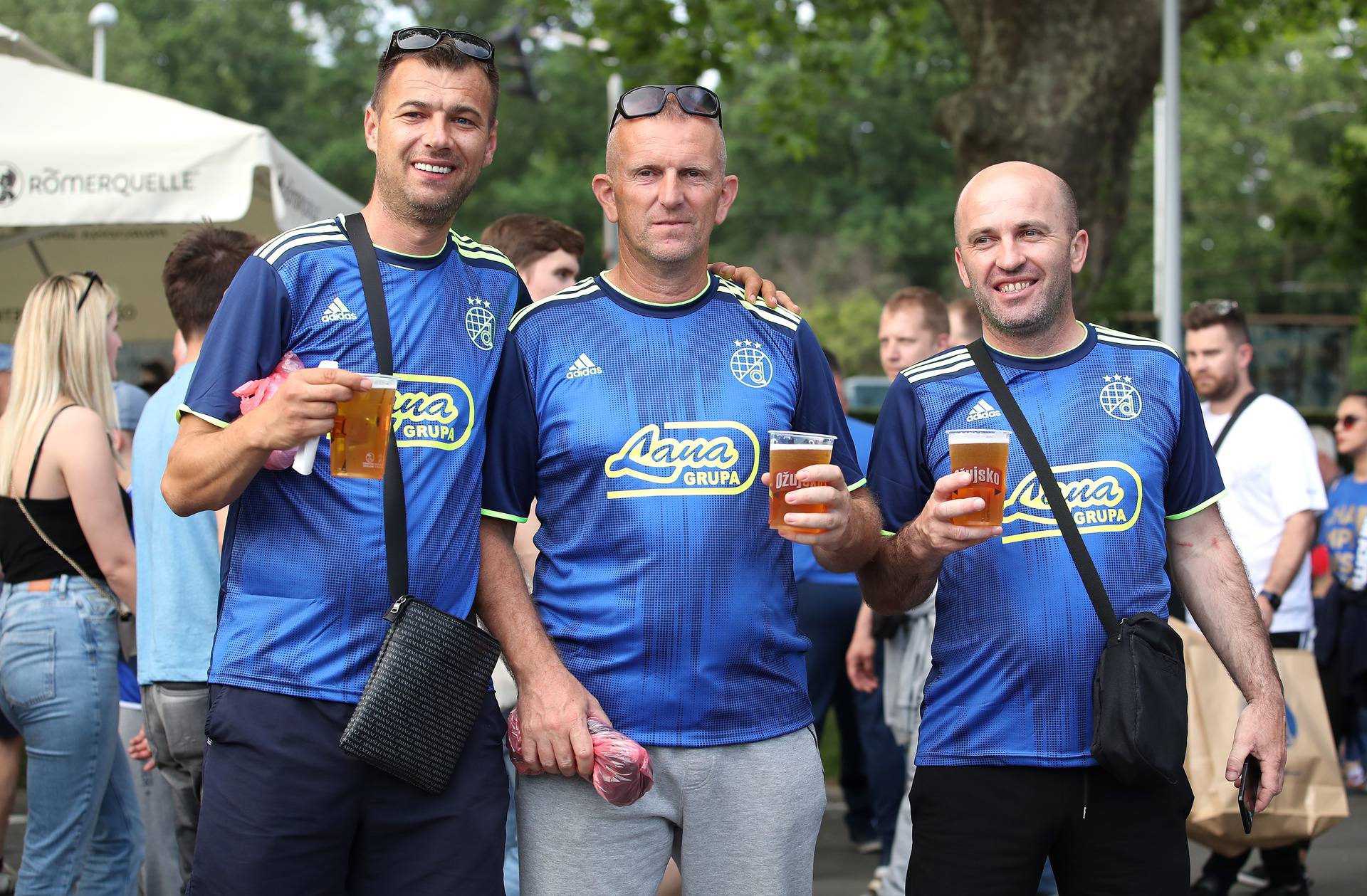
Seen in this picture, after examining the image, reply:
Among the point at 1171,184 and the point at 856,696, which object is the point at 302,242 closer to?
the point at 856,696

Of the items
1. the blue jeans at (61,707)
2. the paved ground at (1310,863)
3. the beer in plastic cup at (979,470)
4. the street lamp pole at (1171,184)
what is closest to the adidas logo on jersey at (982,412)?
the beer in plastic cup at (979,470)

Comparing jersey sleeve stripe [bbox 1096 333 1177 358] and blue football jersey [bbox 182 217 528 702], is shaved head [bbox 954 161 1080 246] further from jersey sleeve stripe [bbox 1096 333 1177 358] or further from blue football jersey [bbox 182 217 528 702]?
blue football jersey [bbox 182 217 528 702]

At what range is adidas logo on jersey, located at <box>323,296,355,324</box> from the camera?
281cm

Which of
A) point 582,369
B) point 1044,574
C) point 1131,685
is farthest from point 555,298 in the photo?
point 1131,685

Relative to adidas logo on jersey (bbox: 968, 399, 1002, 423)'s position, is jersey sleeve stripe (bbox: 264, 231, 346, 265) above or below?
above

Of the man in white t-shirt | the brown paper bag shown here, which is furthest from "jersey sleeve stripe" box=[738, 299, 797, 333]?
the man in white t-shirt

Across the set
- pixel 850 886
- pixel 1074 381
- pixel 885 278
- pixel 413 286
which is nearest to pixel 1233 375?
pixel 850 886

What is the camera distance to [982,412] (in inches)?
121

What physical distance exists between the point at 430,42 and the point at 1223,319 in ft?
13.8

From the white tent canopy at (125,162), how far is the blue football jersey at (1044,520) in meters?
3.20

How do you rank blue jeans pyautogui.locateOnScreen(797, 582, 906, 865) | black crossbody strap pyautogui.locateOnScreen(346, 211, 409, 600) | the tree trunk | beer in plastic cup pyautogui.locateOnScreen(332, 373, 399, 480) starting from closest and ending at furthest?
beer in plastic cup pyautogui.locateOnScreen(332, 373, 399, 480) → black crossbody strap pyautogui.locateOnScreen(346, 211, 409, 600) → blue jeans pyautogui.locateOnScreen(797, 582, 906, 865) → the tree trunk

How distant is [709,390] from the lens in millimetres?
2871

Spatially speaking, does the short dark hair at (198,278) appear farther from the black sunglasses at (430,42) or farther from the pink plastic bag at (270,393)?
the pink plastic bag at (270,393)

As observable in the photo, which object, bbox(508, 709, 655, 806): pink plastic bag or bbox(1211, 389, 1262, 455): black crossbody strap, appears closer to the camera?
bbox(508, 709, 655, 806): pink plastic bag
